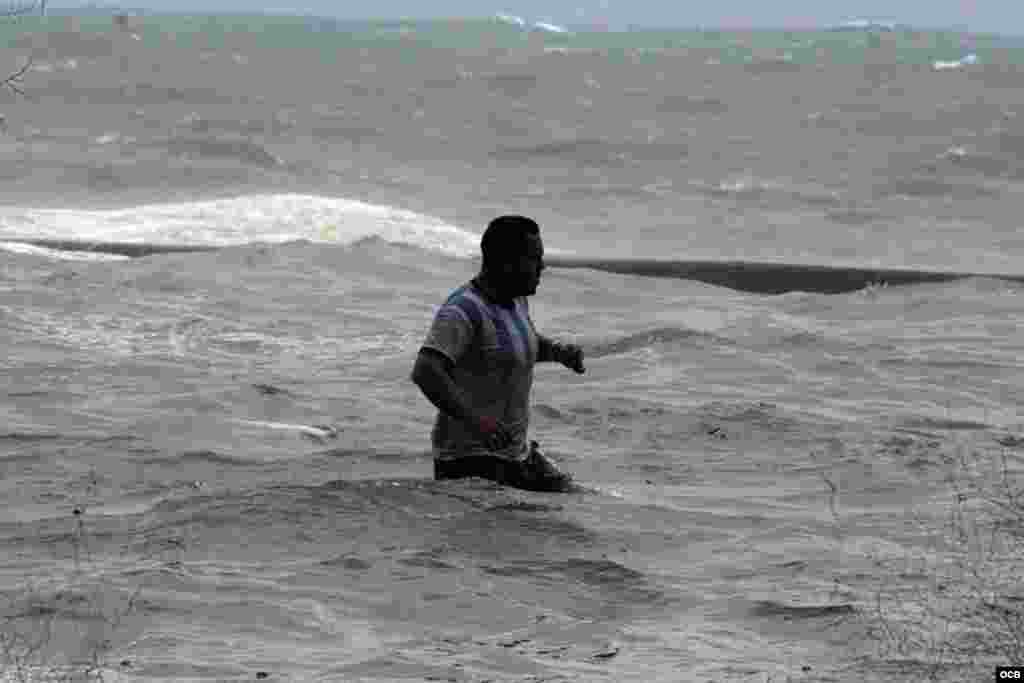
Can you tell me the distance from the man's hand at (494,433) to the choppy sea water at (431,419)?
415 mm

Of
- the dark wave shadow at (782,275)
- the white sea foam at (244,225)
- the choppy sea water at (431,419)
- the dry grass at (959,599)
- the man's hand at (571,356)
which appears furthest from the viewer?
the white sea foam at (244,225)

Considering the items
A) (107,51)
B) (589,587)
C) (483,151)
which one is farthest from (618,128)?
(589,587)

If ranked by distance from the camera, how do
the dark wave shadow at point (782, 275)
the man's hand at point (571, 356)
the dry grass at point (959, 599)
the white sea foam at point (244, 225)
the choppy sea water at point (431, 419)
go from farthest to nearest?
the white sea foam at point (244, 225) < the dark wave shadow at point (782, 275) < the man's hand at point (571, 356) < the choppy sea water at point (431, 419) < the dry grass at point (959, 599)

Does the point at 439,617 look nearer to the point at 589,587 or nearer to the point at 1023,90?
the point at 589,587

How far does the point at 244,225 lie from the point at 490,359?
1959 centimetres

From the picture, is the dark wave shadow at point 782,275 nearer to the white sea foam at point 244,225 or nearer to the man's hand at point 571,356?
the white sea foam at point 244,225

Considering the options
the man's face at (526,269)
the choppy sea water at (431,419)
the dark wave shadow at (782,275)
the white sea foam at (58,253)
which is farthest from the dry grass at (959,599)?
the white sea foam at (58,253)

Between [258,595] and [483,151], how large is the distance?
138 ft

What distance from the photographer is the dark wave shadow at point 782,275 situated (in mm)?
22656

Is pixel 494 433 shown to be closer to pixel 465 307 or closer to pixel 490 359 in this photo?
pixel 490 359

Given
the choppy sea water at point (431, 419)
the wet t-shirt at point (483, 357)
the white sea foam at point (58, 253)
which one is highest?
the wet t-shirt at point (483, 357)

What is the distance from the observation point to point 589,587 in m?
8.96

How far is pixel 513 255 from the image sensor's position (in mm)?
8844

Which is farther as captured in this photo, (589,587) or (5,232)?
(5,232)
